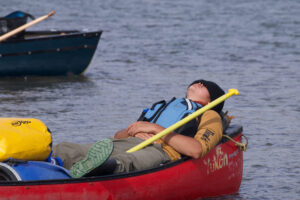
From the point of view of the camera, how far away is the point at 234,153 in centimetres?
618

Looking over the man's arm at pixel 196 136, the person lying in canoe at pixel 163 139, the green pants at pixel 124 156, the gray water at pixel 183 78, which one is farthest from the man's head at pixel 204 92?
the gray water at pixel 183 78

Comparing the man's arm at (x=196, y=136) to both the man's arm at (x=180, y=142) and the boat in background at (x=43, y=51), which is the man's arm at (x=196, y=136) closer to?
the man's arm at (x=180, y=142)

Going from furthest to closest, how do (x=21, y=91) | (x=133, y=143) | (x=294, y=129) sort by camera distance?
(x=21, y=91) < (x=294, y=129) < (x=133, y=143)

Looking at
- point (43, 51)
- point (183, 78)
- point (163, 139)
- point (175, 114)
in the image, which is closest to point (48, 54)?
point (43, 51)

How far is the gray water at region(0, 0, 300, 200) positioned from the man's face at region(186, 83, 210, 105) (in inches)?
38.7

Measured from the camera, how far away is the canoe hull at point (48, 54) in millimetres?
11672

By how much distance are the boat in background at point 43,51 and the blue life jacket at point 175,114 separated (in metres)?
6.21

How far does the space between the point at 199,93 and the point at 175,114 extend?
311 mm

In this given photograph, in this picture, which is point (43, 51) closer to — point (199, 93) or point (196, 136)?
point (199, 93)

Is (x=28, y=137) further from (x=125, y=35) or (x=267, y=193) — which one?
(x=125, y=35)

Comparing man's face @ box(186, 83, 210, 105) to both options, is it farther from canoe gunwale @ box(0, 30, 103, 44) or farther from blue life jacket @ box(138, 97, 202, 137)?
canoe gunwale @ box(0, 30, 103, 44)

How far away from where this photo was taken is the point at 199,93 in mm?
5746

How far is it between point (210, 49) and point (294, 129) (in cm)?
781

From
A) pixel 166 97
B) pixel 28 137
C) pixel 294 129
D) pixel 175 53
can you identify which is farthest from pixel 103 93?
pixel 28 137
